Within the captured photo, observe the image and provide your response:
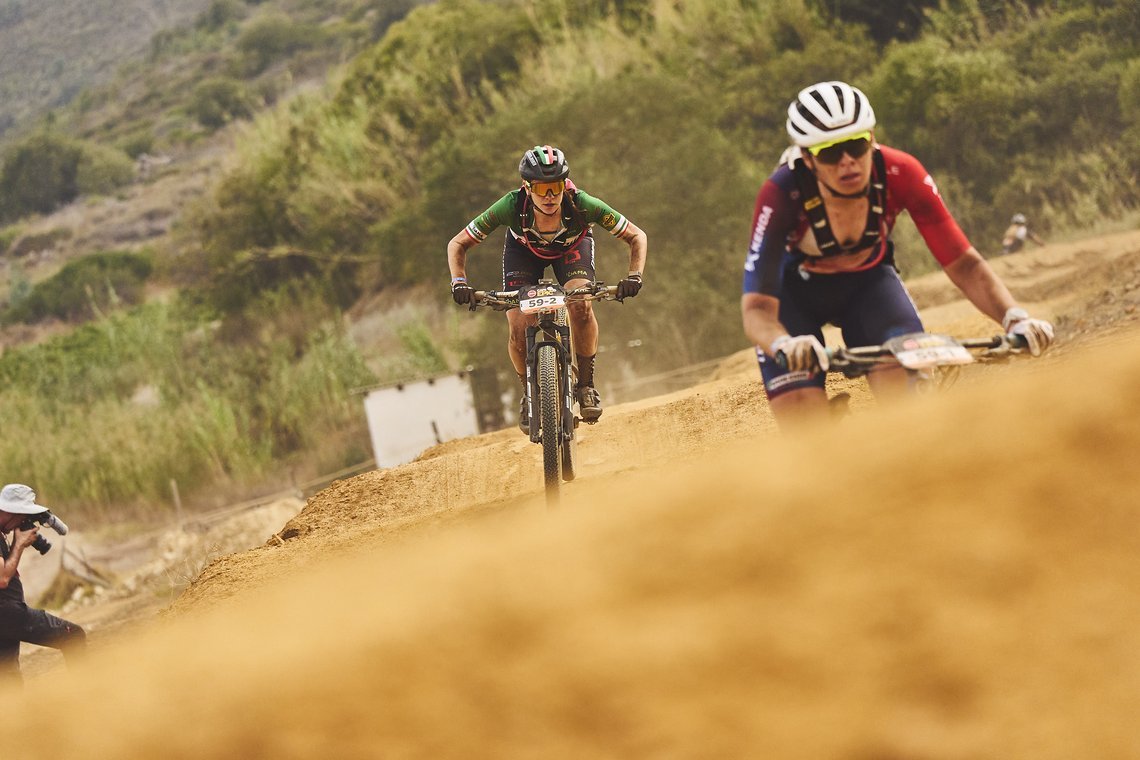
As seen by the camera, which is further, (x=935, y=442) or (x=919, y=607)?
(x=935, y=442)

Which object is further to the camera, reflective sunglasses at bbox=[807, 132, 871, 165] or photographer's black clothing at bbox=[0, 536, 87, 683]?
photographer's black clothing at bbox=[0, 536, 87, 683]

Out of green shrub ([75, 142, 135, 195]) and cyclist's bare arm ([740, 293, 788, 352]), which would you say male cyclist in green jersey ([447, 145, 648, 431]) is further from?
green shrub ([75, 142, 135, 195])

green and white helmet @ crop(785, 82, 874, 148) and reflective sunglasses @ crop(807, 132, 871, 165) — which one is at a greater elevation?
green and white helmet @ crop(785, 82, 874, 148)

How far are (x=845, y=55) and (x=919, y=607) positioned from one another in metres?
28.9

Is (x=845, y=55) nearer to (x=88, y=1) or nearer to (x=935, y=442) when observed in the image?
(x=935, y=442)

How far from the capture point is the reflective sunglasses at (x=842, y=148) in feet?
16.9

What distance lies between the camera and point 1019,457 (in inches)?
132

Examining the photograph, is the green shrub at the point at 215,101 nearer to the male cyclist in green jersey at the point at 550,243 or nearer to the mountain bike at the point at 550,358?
the male cyclist in green jersey at the point at 550,243

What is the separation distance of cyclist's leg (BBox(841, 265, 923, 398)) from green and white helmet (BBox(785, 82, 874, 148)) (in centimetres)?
70

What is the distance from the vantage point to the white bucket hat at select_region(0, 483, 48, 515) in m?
8.66

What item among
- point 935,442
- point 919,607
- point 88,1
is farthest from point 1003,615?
point 88,1

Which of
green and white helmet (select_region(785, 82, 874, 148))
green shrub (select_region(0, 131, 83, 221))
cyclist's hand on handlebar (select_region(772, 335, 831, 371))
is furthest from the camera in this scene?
green shrub (select_region(0, 131, 83, 221))

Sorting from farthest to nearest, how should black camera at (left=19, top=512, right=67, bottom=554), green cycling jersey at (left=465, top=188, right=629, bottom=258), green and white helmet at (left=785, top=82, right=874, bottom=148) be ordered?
black camera at (left=19, top=512, right=67, bottom=554) → green cycling jersey at (left=465, top=188, right=629, bottom=258) → green and white helmet at (left=785, top=82, right=874, bottom=148)

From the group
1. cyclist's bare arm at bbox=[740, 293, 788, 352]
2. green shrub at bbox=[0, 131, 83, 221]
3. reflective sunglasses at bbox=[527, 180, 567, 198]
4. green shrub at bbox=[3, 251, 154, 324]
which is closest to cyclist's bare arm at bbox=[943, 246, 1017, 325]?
cyclist's bare arm at bbox=[740, 293, 788, 352]
